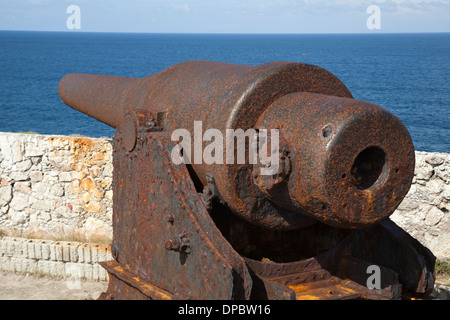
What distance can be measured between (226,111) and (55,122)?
32616 mm

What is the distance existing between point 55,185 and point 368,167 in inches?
179

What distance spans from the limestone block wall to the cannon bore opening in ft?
13.1

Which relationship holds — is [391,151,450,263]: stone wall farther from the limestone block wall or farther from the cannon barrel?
the limestone block wall

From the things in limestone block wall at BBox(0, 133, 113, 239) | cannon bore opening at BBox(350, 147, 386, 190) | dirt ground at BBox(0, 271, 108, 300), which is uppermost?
cannon bore opening at BBox(350, 147, 386, 190)

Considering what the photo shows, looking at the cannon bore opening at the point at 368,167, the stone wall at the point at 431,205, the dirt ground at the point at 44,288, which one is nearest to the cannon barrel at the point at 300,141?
the cannon bore opening at the point at 368,167

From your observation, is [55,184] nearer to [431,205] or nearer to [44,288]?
[44,288]

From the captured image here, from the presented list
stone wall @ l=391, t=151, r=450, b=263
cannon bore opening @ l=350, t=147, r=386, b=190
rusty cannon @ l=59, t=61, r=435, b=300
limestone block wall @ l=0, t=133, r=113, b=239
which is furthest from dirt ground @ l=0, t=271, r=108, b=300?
cannon bore opening @ l=350, t=147, r=386, b=190

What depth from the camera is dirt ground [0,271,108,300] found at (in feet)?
20.1

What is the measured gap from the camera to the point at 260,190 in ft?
10.5

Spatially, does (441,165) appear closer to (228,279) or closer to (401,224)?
(401,224)

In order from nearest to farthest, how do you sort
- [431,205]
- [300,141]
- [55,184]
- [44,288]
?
[300,141] < [431,205] < [44,288] < [55,184]

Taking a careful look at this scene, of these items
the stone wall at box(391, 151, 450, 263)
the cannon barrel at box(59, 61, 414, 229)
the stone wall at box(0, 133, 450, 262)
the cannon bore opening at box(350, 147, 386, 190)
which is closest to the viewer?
the cannon barrel at box(59, 61, 414, 229)

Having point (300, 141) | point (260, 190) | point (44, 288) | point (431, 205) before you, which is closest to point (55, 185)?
point (44, 288)

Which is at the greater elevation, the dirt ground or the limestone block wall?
the limestone block wall
